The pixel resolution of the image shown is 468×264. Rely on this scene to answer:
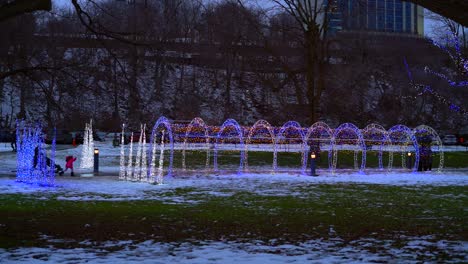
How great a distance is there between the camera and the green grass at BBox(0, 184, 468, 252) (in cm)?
914

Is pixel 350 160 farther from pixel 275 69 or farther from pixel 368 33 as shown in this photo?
pixel 368 33

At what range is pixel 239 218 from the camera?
10.9 metres

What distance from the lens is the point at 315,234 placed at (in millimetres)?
9242

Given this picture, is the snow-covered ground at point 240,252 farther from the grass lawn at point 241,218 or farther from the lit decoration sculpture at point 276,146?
the lit decoration sculpture at point 276,146

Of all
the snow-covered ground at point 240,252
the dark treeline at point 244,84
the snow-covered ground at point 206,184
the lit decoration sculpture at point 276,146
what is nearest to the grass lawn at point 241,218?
the snow-covered ground at point 240,252

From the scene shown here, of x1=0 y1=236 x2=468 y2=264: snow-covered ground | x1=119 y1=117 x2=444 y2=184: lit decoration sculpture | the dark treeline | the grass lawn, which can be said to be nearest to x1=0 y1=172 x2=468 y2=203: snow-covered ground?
the grass lawn

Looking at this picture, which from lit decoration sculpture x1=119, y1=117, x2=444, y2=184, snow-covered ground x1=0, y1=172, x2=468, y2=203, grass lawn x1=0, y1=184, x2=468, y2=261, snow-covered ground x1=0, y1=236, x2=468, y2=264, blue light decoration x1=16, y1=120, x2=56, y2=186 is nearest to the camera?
snow-covered ground x1=0, y1=236, x2=468, y2=264

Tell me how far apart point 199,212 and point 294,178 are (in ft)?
29.9

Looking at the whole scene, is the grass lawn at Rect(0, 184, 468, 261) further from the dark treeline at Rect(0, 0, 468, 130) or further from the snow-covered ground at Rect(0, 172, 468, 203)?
the dark treeline at Rect(0, 0, 468, 130)

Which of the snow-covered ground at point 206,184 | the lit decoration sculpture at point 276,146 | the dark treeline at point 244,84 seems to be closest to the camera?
the snow-covered ground at point 206,184

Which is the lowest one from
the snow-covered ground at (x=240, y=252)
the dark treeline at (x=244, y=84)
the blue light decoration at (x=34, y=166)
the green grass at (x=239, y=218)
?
the snow-covered ground at (x=240, y=252)

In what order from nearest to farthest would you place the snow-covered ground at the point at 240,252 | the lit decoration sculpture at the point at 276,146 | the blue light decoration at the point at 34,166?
the snow-covered ground at the point at 240,252 < the blue light decoration at the point at 34,166 < the lit decoration sculpture at the point at 276,146

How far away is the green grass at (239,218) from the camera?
A: 9.14m

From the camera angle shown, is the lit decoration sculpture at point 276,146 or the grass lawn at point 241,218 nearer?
the grass lawn at point 241,218
